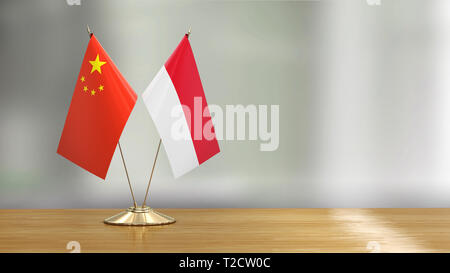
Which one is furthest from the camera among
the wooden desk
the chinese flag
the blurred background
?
the blurred background

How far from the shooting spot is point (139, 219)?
4.82 ft

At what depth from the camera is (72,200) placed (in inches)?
72.6

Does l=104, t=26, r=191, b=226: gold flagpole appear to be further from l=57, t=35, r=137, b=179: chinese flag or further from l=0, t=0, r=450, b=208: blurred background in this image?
l=0, t=0, r=450, b=208: blurred background

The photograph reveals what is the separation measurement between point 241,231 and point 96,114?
20.2 inches

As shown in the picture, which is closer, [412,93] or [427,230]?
[427,230]

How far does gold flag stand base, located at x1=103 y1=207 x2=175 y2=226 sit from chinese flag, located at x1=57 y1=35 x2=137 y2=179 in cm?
14

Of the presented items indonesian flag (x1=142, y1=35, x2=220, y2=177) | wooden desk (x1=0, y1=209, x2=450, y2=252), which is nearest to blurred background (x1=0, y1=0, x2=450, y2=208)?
wooden desk (x1=0, y1=209, x2=450, y2=252)

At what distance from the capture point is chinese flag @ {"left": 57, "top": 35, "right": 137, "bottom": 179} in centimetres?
146

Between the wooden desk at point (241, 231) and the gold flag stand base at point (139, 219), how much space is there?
3 cm

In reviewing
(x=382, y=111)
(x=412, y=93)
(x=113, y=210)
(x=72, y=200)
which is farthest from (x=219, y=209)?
(x=412, y=93)

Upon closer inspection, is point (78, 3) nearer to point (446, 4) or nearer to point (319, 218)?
point (319, 218)

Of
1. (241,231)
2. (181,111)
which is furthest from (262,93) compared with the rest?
(241,231)

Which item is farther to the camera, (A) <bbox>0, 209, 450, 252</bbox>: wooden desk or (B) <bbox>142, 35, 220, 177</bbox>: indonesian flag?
(B) <bbox>142, 35, 220, 177</bbox>: indonesian flag

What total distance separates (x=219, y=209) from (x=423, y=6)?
3.30 feet
